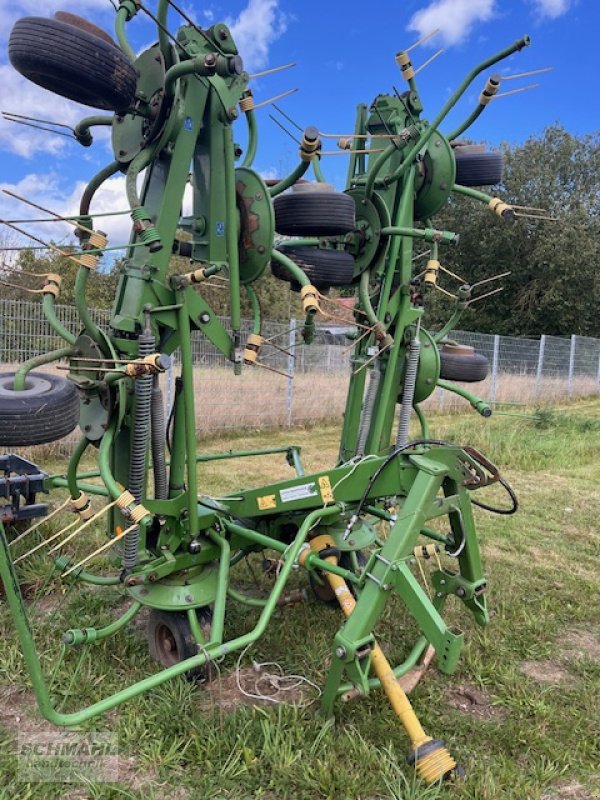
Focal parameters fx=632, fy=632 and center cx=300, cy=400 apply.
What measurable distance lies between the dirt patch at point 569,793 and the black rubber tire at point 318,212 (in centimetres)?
276

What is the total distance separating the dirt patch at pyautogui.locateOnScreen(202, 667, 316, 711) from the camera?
116 inches

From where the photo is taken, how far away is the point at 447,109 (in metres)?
3.80

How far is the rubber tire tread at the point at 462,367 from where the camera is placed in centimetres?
434

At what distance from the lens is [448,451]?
3.06 metres

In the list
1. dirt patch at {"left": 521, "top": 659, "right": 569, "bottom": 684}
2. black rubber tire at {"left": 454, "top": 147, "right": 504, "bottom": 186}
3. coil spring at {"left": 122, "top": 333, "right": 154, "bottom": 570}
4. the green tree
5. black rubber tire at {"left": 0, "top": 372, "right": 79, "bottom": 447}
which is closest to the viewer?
black rubber tire at {"left": 0, "top": 372, "right": 79, "bottom": 447}

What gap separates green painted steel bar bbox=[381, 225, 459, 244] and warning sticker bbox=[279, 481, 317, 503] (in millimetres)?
1605

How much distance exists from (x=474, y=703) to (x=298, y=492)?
133 centimetres

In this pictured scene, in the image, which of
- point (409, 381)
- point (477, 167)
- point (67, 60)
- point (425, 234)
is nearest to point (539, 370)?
point (477, 167)

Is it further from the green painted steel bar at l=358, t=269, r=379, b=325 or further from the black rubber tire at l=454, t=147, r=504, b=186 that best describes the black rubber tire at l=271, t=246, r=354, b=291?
the black rubber tire at l=454, t=147, r=504, b=186

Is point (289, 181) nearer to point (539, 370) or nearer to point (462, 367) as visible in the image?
point (462, 367)


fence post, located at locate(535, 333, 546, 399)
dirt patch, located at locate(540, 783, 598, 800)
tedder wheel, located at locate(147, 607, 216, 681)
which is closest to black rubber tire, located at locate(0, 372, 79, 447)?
tedder wheel, located at locate(147, 607, 216, 681)

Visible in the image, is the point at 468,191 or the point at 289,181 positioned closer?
Result: the point at 289,181

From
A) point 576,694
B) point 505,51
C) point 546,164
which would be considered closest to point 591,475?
point 576,694
